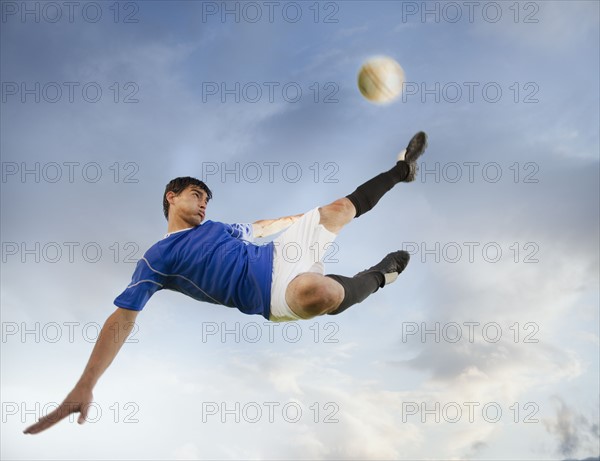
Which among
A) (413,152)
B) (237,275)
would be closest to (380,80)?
(413,152)

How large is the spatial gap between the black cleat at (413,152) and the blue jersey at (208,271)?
229 centimetres

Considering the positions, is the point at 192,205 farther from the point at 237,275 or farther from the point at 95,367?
the point at 95,367

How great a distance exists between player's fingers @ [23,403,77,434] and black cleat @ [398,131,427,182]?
490 cm

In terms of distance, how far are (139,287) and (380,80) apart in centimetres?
464

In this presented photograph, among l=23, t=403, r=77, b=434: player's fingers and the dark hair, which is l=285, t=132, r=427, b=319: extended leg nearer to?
the dark hair

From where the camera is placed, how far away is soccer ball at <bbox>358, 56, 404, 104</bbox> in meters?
8.77

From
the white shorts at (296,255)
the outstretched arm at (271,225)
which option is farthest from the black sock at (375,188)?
the outstretched arm at (271,225)

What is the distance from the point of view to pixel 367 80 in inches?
349

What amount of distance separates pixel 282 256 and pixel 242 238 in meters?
0.91

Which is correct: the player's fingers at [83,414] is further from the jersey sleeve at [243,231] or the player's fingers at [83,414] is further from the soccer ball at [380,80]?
the soccer ball at [380,80]

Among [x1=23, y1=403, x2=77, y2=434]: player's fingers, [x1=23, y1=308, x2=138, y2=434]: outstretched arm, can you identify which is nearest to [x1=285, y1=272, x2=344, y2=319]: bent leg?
[x1=23, y1=308, x2=138, y2=434]: outstretched arm

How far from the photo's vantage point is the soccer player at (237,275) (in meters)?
6.25

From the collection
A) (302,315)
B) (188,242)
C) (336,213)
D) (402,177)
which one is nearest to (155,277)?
(188,242)

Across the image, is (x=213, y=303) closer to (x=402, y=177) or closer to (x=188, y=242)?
(x=188, y=242)
